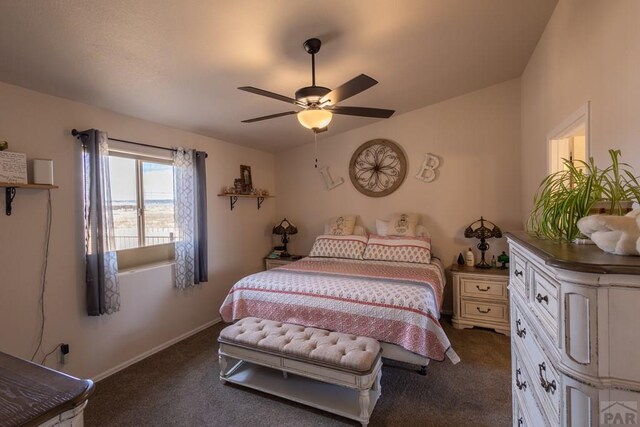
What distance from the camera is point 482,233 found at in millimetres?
3422

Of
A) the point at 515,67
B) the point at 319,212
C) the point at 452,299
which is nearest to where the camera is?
the point at 515,67

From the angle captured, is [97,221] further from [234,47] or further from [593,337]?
[593,337]

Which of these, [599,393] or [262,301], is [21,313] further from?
[599,393]

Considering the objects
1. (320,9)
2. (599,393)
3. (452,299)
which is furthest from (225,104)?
(452,299)

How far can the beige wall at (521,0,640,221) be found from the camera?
1349 millimetres

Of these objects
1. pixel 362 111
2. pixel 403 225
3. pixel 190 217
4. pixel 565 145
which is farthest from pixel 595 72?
pixel 190 217

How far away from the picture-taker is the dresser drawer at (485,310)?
10.5ft

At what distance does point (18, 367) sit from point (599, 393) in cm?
153

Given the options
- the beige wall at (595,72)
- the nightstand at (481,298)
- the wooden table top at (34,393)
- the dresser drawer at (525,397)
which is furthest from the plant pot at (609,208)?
the nightstand at (481,298)

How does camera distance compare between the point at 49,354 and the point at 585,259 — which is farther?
Result: the point at 49,354

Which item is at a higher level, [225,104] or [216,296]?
[225,104]

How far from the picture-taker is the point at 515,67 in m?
3.14

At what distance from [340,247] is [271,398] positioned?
1974mm

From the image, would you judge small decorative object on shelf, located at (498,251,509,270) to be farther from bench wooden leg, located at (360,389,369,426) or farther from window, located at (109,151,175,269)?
window, located at (109,151,175,269)
